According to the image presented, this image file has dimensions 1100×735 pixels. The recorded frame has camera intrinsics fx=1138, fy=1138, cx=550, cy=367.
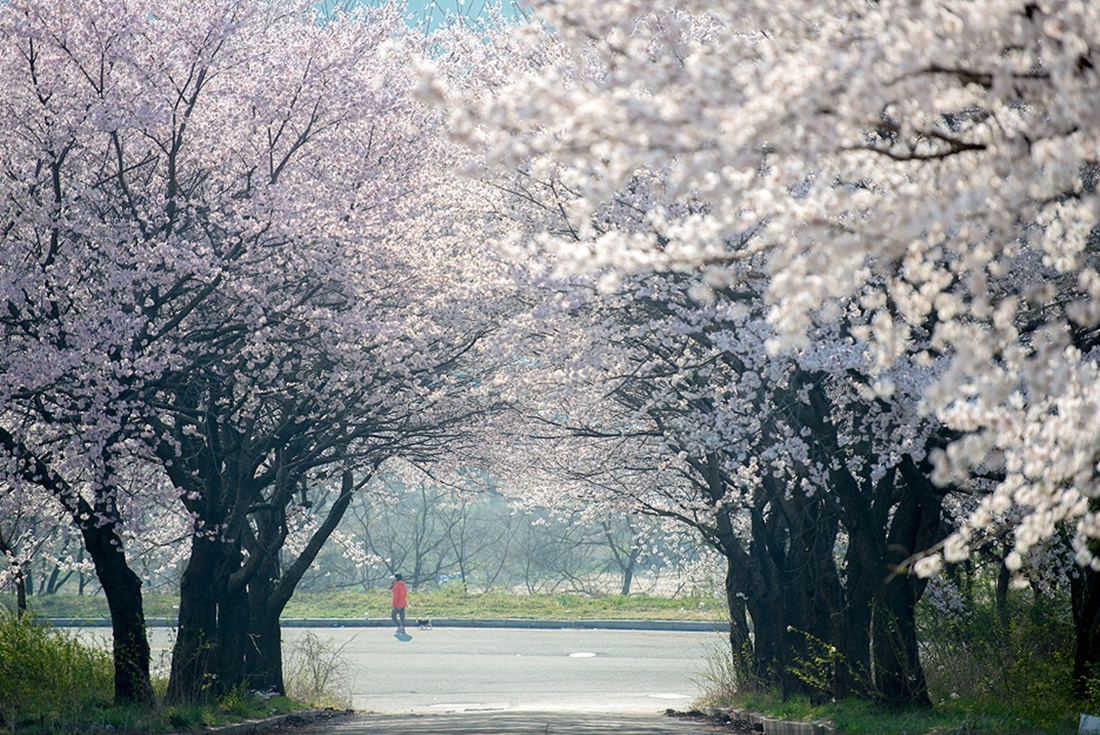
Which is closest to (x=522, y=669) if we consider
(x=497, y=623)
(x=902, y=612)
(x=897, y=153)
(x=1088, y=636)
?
(x=497, y=623)

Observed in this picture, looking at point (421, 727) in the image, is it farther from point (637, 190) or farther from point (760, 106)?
point (760, 106)

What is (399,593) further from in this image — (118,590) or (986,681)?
(986,681)

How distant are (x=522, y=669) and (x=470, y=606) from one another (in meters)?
16.5

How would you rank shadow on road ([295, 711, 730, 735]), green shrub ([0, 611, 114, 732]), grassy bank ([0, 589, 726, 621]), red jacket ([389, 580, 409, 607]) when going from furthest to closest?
grassy bank ([0, 589, 726, 621])
red jacket ([389, 580, 409, 607])
shadow on road ([295, 711, 730, 735])
green shrub ([0, 611, 114, 732])

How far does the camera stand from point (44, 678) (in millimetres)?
12273

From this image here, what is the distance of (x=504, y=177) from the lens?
604 inches

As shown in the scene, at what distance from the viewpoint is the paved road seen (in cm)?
2011

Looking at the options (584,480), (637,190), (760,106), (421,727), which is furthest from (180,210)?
(760,106)

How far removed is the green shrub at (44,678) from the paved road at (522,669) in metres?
6.17

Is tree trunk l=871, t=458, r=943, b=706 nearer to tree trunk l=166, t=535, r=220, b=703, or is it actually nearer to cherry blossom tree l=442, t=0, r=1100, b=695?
cherry blossom tree l=442, t=0, r=1100, b=695

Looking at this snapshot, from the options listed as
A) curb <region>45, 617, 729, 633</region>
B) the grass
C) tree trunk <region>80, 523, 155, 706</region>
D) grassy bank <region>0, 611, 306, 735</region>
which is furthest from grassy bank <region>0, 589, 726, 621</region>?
tree trunk <region>80, 523, 155, 706</region>

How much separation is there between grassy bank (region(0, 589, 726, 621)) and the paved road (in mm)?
3402

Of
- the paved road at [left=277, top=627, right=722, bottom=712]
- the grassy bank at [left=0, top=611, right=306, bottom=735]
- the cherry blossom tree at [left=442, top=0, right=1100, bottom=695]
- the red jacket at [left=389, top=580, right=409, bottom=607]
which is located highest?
the cherry blossom tree at [left=442, top=0, right=1100, bottom=695]

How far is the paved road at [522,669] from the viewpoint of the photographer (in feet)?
66.0
